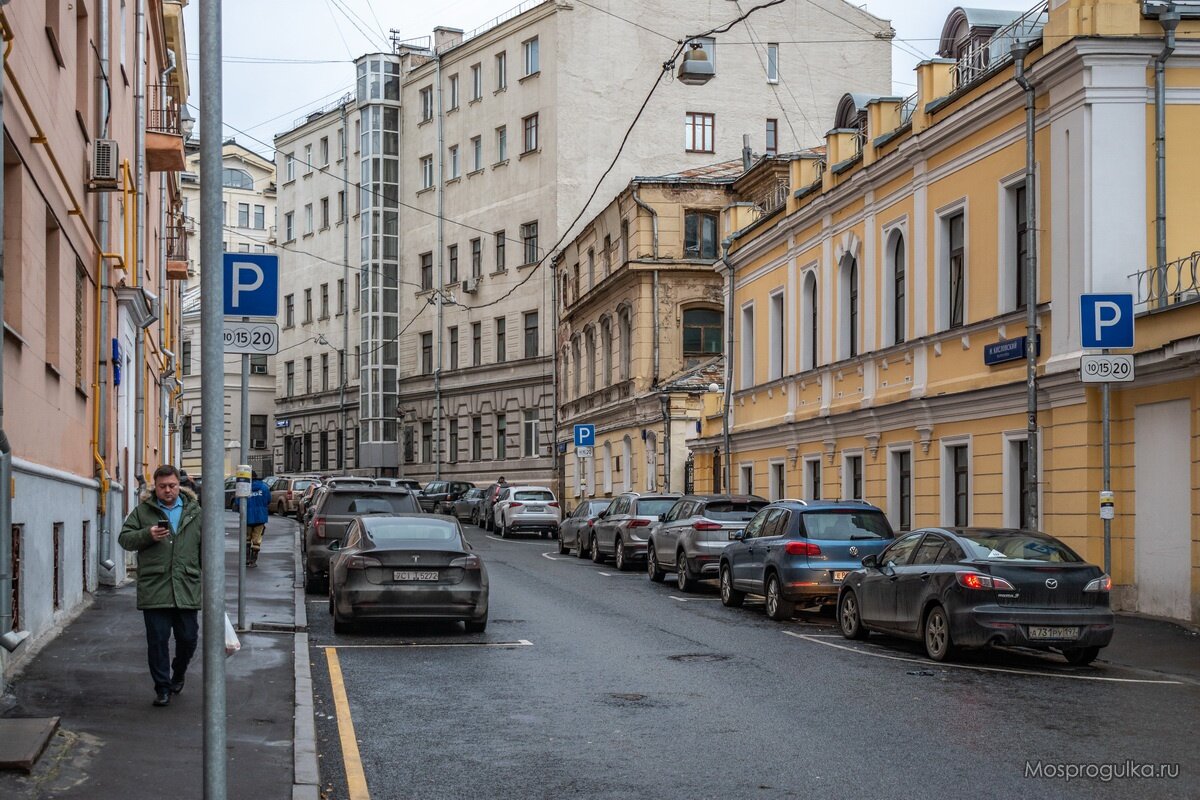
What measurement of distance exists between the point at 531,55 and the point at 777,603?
44881mm

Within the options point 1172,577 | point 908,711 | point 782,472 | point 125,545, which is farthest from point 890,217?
point 125,545

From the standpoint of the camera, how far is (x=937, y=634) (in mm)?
14234

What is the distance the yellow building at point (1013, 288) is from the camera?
18531 millimetres

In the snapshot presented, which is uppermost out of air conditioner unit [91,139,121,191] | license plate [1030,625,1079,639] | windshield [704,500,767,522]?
air conditioner unit [91,139,121,191]

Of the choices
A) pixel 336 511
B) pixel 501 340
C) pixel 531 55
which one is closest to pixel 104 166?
pixel 336 511

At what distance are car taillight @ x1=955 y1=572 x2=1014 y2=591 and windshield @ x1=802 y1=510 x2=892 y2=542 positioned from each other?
4963mm

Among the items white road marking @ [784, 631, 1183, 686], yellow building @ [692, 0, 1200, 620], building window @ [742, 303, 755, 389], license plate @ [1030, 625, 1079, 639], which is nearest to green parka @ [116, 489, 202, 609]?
white road marking @ [784, 631, 1183, 686]

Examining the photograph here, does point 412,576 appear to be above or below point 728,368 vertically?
below

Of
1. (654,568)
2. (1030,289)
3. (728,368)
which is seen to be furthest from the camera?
(728,368)

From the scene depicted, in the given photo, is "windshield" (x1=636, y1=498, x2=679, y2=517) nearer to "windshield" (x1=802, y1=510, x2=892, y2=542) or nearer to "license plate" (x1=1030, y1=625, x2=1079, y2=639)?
"windshield" (x1=802, y1=510, x2=892, y2=542)

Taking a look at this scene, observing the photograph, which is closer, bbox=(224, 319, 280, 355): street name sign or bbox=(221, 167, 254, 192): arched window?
bbox=(224, 319, 280, 355): street name sign

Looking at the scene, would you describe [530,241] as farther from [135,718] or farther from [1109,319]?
[135,718]

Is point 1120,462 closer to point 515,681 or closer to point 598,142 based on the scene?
point 515,681

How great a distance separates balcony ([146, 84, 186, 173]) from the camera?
26.1 m
